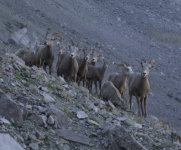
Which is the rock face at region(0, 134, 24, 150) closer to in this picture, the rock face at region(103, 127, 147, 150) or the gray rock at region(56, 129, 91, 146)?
the gray rock at region(56, 129, 91, 146)

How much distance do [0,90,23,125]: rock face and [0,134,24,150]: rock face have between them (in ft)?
2.00

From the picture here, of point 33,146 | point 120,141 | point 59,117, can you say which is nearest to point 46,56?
point 59,117

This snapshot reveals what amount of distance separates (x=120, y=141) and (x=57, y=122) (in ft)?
3.10

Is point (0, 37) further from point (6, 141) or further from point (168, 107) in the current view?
point (6, 141)

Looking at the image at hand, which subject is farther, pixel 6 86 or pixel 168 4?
pixel 168 4

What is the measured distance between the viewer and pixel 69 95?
7086 millimetres

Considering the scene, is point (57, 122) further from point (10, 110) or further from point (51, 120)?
point (10, 110)

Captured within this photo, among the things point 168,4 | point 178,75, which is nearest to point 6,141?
point 178,75

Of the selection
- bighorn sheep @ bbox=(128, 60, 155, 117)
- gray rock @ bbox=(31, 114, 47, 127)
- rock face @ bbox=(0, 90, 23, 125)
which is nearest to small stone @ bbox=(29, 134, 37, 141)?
rock face @ bbox=(0, 90, 23, 125)

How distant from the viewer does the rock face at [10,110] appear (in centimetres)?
452

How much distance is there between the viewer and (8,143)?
3.83 metres

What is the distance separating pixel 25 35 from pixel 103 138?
15.3m

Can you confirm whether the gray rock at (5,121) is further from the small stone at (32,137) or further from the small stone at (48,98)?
the small stone at (48,98)

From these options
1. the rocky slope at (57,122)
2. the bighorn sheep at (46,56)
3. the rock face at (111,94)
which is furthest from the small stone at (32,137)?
the bighorn sheep at (46,56)
